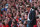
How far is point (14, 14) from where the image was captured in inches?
68.8

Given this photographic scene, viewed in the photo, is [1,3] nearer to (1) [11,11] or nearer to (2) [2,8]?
(2) [2,8]

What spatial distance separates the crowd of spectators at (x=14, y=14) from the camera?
1567mm

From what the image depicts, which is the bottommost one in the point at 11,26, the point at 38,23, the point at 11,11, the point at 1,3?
the point at 11,26

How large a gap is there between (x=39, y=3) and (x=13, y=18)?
1.88ft

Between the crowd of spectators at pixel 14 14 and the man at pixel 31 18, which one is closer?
the man at pixel 31 18

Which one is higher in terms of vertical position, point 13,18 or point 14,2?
point 14,2

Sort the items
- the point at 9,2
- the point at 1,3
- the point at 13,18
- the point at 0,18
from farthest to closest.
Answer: the point at 1,3 → the point at 9,2 → the point at 0,18 → the point at 13,18

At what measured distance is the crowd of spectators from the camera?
1567 mm

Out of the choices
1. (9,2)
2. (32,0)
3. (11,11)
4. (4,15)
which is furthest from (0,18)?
(32,0)

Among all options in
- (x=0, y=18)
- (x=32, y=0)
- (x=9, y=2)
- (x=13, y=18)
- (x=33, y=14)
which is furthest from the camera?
(x=9, y=2)

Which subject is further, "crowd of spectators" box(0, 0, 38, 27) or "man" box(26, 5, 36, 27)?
"crowd of spectators" box(0, 0, 38, 27)

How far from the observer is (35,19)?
1.39 m

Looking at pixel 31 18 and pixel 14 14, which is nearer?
pixel 31 18

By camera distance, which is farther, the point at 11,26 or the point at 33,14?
the point at 11,26
